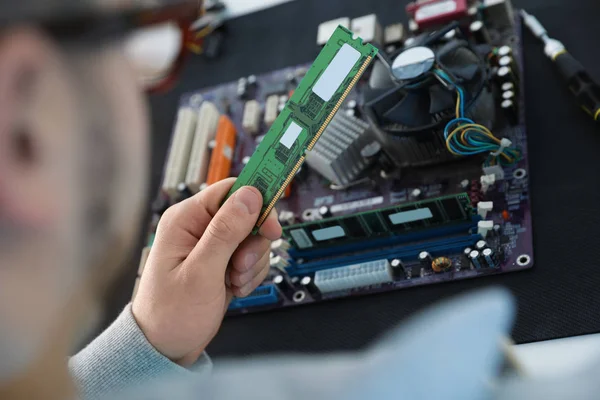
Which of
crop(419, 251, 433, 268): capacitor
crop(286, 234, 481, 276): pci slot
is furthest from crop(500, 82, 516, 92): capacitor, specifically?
crop(419, 251, 433, 268): capacitor

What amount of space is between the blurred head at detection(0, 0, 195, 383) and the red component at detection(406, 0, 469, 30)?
223 cm

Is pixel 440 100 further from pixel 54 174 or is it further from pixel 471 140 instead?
pixel 54 174

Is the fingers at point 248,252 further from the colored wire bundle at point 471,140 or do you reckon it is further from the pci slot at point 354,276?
the colored wire bundle at point 471,140

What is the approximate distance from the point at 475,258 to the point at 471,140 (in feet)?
1.38

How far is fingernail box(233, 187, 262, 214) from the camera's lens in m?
1.73

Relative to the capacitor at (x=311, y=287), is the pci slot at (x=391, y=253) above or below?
above

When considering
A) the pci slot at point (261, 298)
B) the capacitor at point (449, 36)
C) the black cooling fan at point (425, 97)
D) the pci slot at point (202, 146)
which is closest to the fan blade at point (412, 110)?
the black cooling fan at point (425, 97)

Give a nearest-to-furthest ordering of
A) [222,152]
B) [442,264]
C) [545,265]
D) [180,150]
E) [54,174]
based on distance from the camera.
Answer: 1. [54,174]
2. [545,265]
3. [442,264]
4. [222,152]
5. [180,150]

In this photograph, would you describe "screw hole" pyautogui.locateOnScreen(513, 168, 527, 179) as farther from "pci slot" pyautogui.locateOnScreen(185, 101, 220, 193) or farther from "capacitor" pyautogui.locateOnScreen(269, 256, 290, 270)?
"pci slot" pyautogui.locateOnScreen(185, 101, 220, 193)

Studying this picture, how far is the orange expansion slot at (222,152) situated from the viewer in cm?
291

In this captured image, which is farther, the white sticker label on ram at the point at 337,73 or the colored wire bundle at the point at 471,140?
the colored wire bundle at the point at 471,140

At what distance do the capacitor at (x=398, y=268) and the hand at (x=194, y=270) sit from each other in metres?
0.58

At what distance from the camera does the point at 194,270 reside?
180cm

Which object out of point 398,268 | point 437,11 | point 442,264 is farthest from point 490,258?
point 437,11
